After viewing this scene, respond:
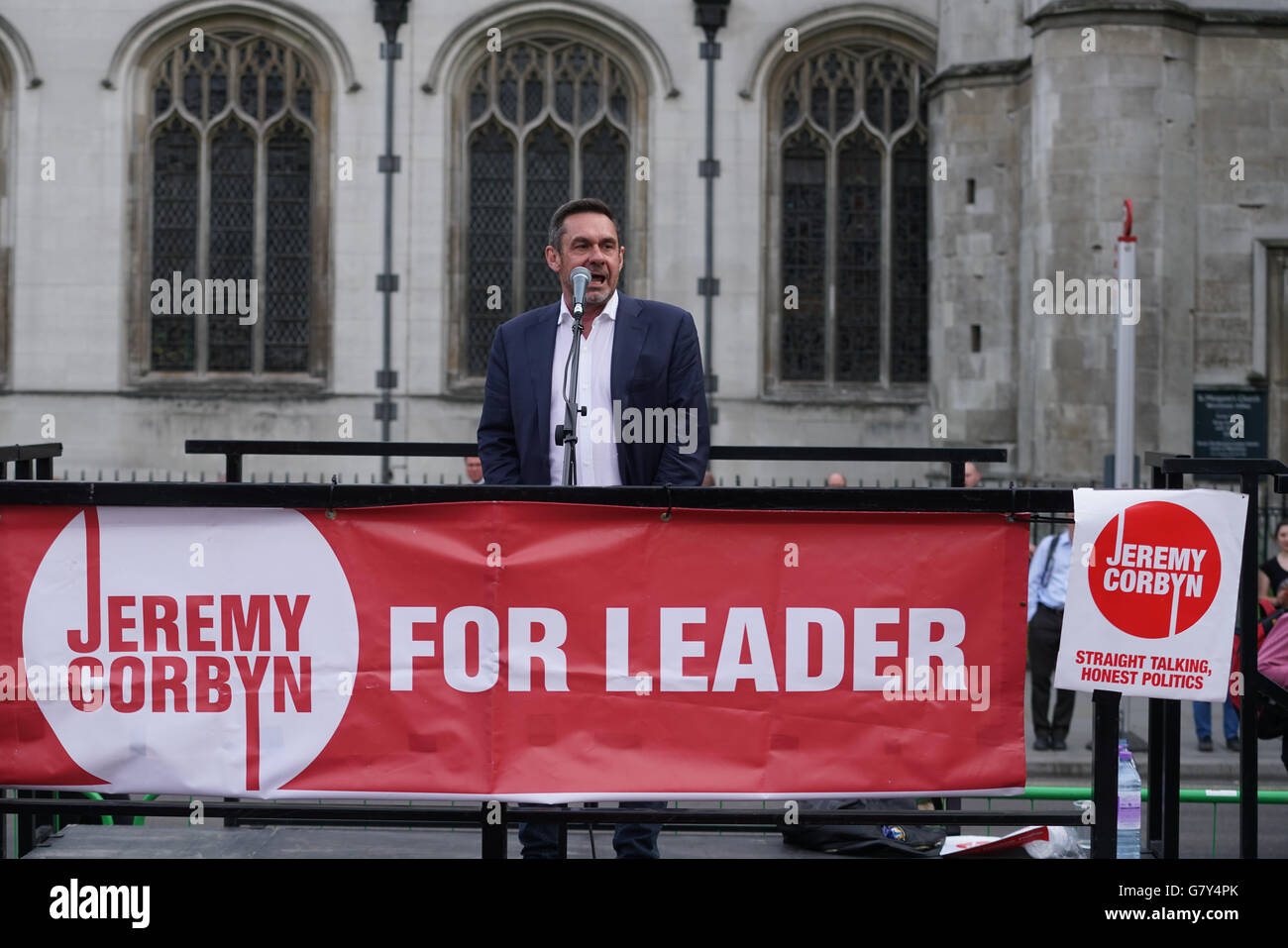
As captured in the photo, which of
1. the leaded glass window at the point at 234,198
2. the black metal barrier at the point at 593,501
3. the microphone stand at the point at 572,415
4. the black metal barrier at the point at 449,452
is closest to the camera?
the black metal barrier at the point at 593,501

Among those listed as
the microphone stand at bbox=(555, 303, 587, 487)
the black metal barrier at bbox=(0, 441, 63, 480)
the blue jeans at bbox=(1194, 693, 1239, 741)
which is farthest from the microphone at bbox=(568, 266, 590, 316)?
the blue jeans at bbox=(1194, 693, 1239, 741)

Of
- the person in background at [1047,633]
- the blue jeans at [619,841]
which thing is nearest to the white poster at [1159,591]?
the blue jeans at [619,841]

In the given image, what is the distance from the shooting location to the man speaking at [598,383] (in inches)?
190

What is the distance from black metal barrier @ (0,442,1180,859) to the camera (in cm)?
404

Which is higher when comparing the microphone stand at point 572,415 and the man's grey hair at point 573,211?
the man's grey hair at point 573,211

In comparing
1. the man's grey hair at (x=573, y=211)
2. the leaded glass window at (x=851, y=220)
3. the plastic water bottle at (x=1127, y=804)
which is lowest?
the plastic water bottle at (x=1127, y=804)

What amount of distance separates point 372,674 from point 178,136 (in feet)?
50.3

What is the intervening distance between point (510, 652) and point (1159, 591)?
65.2 inches

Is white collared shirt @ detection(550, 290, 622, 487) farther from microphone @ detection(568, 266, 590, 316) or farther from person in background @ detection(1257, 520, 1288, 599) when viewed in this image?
person in background @ detection(1257, 520, 1288, 599)

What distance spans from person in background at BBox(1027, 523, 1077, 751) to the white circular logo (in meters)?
7.28

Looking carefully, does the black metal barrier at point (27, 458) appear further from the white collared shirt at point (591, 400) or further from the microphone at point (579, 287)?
the microphone at point (579, 287)

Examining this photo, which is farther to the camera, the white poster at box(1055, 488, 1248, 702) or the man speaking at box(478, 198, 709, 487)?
the man speaking at box(478, 198, 709, 487)

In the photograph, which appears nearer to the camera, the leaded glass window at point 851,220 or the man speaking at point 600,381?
the man speaking at point 600,381

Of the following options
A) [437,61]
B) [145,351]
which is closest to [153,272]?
[145,351]
